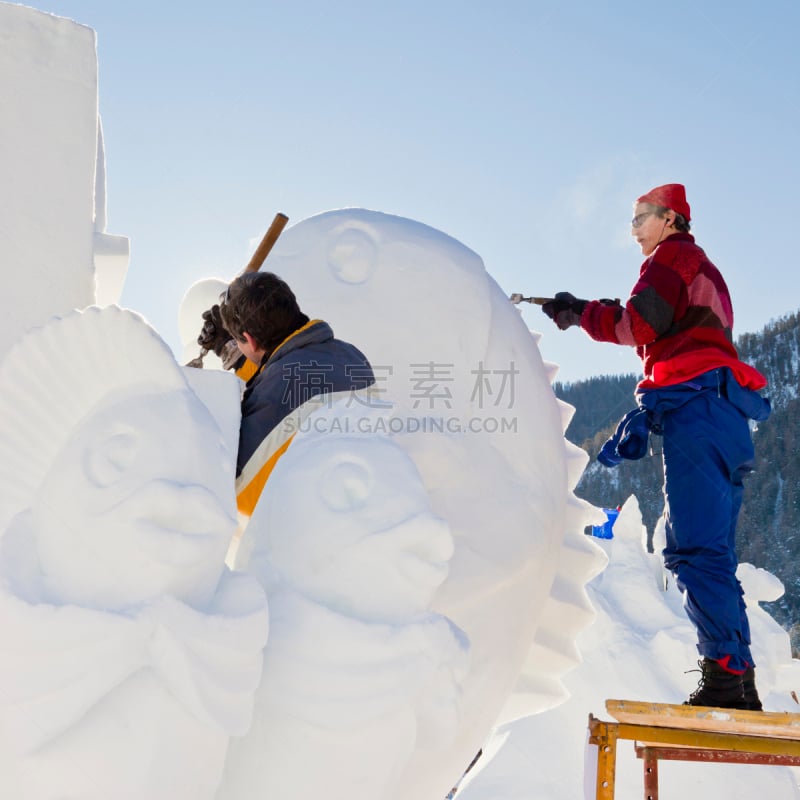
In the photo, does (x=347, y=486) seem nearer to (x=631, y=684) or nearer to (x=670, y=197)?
(x=670, y=197)

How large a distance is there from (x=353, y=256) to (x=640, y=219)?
1.06 metres

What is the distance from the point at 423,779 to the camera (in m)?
1.68

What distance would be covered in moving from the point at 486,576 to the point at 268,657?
784 mm

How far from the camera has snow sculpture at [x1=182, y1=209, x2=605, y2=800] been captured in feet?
6.64

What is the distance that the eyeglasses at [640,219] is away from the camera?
281cm

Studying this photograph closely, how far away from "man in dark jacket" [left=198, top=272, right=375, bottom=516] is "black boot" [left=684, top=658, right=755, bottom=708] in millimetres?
1291

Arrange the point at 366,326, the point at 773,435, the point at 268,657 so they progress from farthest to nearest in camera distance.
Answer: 1. the point at 773,435
2. the point at 366,326
3. the point at 268,657

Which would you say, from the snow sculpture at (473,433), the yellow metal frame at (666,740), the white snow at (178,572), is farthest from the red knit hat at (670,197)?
the yellow metal frame at (666,740)

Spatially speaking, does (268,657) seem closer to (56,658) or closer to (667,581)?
(56,658)

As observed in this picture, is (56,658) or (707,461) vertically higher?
(707,461)

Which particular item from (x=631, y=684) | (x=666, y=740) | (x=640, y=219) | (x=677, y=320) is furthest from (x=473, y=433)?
(x=631, y=684)

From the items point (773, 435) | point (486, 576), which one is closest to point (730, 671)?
point (486, 576)

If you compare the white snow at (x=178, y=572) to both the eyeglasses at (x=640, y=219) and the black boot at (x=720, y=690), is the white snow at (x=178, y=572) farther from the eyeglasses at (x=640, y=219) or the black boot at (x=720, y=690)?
the eyeglasses at (x=640, y=219)

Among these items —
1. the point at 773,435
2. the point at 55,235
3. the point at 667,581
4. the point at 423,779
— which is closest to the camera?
the point at 423,779
